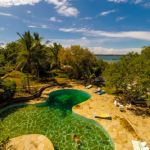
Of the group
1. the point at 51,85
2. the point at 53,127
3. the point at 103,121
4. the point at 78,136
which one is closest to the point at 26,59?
Result: the point at 51,85

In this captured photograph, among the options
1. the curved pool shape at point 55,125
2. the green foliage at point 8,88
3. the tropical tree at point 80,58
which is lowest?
the curved pool shape at point 55,125

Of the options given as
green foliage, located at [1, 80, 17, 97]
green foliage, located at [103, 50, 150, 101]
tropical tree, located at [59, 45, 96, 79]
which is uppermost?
tropical tree, located at [59, 45, 96, 79]

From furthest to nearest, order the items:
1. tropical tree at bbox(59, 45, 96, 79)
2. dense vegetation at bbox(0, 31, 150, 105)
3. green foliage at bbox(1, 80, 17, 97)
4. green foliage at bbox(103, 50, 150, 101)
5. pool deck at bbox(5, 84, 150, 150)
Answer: tropical tree at bbox(59, 45, 96, 79)
green foliage at bbox(1, 80, 17, 97)
dense vegetation at bbox(0, 31, 150, 105)
green foliage at bbox(103, 50, 150, 101)
pool deck at bbox(5, 84, 150, 150)

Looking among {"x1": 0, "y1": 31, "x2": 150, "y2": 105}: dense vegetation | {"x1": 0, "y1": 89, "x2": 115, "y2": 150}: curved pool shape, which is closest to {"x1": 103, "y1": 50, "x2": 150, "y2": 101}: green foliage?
{"x1": 0, "y1": 31, "x2": 150, "y2": 105}: dense vegetation

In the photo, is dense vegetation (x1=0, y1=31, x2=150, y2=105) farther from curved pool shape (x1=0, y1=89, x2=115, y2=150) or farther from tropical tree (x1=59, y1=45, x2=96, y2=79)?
curved pool shape (x1=0, y1=89, x2=115, y2=150)

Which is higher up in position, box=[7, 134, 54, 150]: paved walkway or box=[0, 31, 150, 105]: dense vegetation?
box=[0, 31, 150, 105]: dense vegetation

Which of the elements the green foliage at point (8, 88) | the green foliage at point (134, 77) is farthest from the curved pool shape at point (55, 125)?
the green foliage at point (134, 77)

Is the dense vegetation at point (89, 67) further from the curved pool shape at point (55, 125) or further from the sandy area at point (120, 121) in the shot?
the curved pool shape at point (55, 125)
